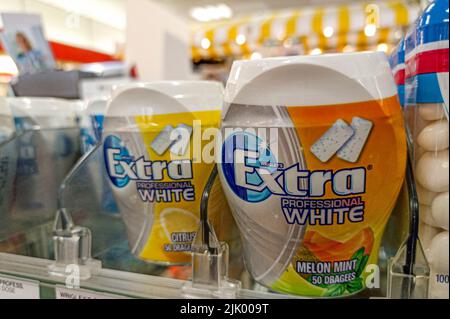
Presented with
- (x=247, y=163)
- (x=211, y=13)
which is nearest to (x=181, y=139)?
(x=247, y=163)

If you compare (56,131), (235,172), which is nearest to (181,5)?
(56,131)

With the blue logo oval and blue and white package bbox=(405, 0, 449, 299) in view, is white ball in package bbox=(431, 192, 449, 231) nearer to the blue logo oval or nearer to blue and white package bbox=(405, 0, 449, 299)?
blue and white package bbox=(405, 0, 449, 299)

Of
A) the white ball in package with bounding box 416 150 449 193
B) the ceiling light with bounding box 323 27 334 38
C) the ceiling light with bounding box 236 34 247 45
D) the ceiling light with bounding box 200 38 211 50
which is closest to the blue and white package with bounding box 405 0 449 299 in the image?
the white ball in package with bounding box 416 150 449 193

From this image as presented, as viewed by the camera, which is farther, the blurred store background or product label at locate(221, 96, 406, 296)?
the blurred store background

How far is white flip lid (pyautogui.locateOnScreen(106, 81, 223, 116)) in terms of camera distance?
1.87 feet


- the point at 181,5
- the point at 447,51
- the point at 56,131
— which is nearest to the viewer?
the point at 447,51

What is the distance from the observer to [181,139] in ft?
1.89

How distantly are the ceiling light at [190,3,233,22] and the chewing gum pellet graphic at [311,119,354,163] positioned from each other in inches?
235

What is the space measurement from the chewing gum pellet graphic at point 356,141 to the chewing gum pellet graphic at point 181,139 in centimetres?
22

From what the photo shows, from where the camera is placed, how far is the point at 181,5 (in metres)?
5.95

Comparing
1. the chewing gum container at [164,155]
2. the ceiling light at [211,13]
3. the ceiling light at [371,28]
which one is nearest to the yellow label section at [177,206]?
the chewing gum container at [164,155]

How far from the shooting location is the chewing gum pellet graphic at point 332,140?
43 centimetres
